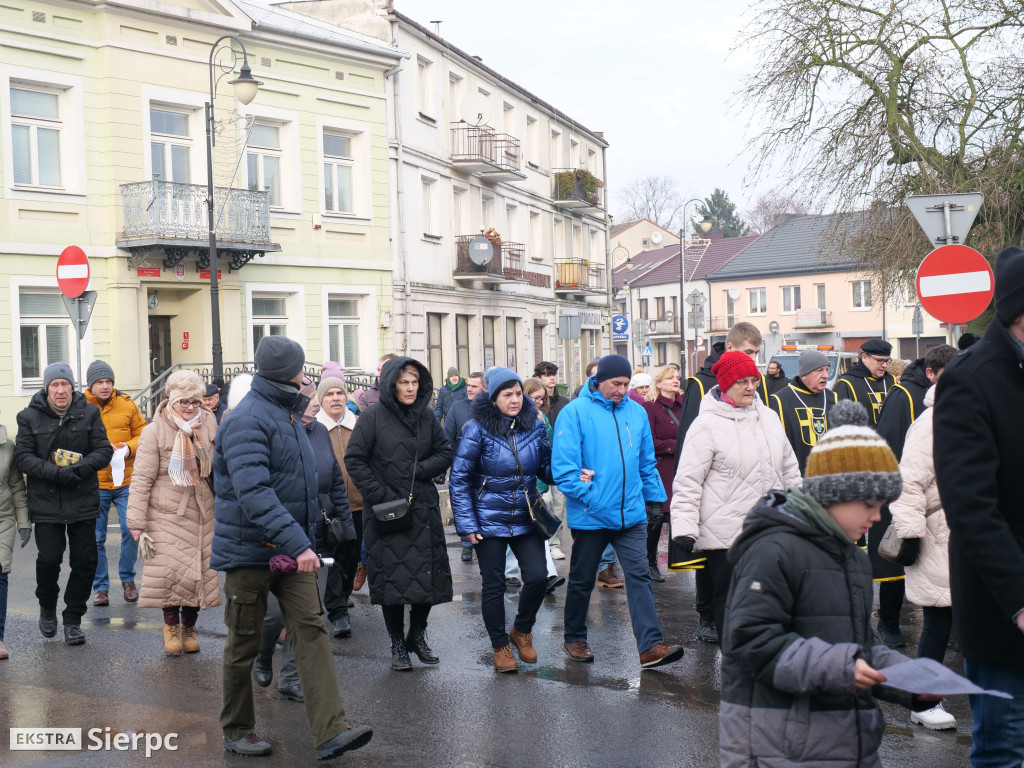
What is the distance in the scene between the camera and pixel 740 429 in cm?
686

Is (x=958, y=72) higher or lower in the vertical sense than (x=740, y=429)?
higher

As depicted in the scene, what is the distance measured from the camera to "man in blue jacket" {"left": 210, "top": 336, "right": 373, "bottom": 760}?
5391mm

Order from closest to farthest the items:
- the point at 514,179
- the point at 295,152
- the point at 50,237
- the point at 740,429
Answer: the point at 740,429 → the point at 50,237 → the point at 295,152 → the point at 514,179

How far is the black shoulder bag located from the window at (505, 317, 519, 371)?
28581mm

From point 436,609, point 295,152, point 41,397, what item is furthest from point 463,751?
point 295,152

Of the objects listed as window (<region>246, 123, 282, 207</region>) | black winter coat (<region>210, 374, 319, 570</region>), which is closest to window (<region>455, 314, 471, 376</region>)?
window (<region>246, 123, 282, 207</region>)

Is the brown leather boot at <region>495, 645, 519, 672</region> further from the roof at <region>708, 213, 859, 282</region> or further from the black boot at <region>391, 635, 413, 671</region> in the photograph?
the roof at <region>708, 213, 859, 282</region>

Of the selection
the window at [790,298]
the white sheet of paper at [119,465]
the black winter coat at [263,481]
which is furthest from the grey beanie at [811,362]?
the window at [790,298]

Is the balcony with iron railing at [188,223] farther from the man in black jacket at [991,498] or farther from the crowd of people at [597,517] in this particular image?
the man in black jacket at [991,498]

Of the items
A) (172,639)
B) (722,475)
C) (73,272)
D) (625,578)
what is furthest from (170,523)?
(73,272)

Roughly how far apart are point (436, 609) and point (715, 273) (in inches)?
2557

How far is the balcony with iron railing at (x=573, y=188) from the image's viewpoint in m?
40.6

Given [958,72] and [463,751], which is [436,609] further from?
[958,72]

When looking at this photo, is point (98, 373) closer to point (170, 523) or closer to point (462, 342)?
point (170, 523)
